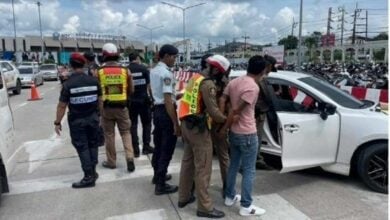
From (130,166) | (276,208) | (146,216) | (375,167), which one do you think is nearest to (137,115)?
(130,166)

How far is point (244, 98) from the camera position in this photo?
410 centimetres

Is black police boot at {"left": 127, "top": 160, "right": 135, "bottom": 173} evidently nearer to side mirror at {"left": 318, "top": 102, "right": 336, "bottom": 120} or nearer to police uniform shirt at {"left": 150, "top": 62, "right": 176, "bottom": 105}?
police uniform shirt at {"left": 150, "top": 62, "right": 176, "bottom": 105}

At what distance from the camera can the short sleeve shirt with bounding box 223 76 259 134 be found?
13.5ft

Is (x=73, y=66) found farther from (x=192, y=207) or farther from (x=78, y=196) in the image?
(x=192, y=207)

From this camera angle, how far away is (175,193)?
5.15 meters

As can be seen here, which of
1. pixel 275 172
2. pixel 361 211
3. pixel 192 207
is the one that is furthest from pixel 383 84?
pixel 192 207

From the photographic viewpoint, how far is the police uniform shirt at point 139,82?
672 cm

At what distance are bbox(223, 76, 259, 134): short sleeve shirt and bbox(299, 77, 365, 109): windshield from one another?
163 centimetres

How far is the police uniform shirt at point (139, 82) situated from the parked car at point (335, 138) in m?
2.27

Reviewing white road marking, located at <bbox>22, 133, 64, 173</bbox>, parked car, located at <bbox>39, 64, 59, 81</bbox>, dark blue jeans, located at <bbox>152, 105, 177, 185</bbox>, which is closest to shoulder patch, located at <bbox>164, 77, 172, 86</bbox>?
dark blue jeans, located at <bbox>152, 105, 177, 185</bbox>

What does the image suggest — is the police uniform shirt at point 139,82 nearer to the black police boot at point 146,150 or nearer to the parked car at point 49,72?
the black police boot at point 146,150

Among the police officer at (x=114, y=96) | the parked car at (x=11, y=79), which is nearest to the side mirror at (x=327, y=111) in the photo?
the police officer at (x=114, y=96)

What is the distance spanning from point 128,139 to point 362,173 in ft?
10.8

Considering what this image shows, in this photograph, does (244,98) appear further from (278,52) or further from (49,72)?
(49,72)
